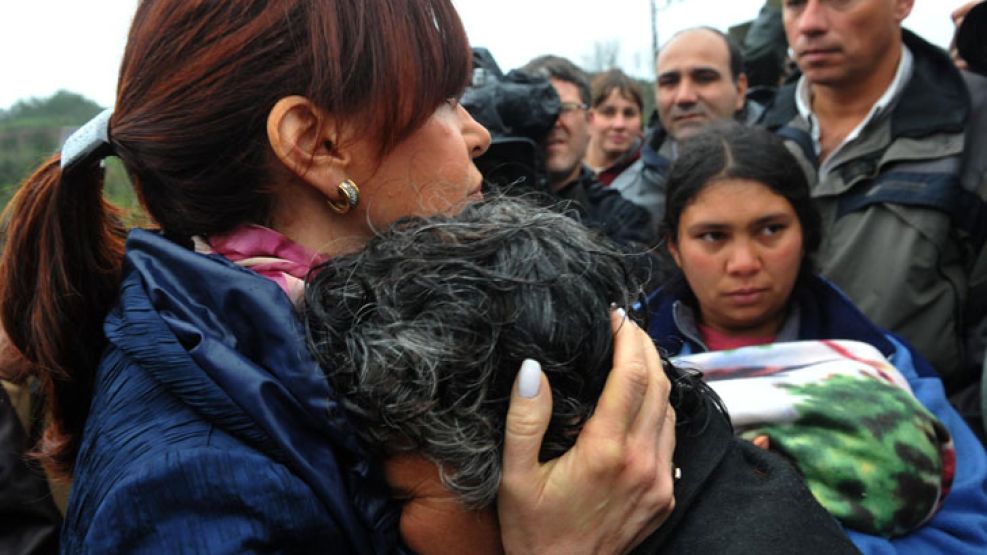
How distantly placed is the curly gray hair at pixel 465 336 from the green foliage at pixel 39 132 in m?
0.78

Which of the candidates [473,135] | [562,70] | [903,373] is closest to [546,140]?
[562,70]

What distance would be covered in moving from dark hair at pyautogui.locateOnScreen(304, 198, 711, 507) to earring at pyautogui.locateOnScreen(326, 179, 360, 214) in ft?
0.49

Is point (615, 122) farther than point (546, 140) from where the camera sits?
Yes

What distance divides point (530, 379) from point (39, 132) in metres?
1.69

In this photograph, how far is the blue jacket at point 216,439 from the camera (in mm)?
882

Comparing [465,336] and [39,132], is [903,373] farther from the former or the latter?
[39,132]

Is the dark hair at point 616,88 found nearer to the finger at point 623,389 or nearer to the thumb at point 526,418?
the finger at point 623,389

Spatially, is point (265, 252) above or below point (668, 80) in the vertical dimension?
above

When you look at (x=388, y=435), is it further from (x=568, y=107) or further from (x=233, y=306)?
(x=568, y=107)

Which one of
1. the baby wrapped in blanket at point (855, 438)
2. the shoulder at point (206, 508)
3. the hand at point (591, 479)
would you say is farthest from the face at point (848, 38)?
the shoulder at point (206, 508)

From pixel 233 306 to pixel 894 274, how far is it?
6.94 feet

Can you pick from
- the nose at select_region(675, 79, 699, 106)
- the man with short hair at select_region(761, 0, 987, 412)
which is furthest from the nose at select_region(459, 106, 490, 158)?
the nose at select_region(675, 79, 699, 106)

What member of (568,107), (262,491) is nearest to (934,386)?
(262,491)

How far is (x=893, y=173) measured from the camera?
99.0 inches
